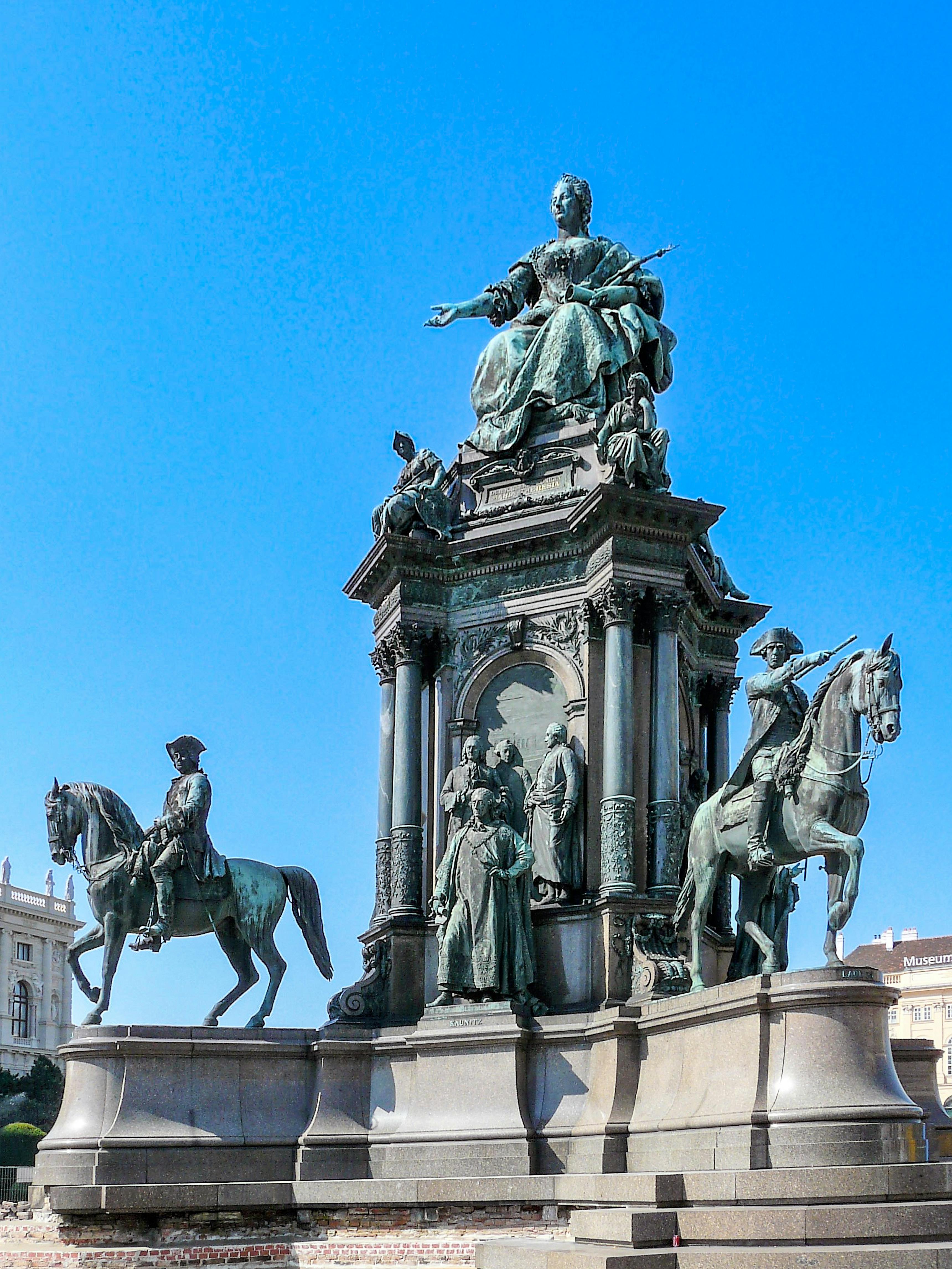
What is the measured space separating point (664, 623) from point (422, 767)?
4.12 meters

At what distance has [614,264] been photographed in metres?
25.9

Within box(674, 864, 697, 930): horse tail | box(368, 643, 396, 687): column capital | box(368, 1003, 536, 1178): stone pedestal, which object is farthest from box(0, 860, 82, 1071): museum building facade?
box(674, 864, 697, 930): horse tail

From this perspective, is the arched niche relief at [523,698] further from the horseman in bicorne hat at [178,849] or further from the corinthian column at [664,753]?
the horseman in bicorne hat at [178,849]

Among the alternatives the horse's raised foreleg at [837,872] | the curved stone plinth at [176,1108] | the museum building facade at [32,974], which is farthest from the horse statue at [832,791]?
the museum building facade at [32,974]

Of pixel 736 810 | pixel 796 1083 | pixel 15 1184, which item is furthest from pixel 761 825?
pixel 15 1184

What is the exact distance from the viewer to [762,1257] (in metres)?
12.4

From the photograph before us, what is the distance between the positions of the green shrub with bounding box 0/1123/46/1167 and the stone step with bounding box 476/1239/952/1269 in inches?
1883

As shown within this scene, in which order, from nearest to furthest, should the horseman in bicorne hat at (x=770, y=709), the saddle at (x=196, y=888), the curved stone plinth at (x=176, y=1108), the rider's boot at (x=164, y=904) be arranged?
the horseman in bicorne hat at (x=770, y=709)
the curved stone plinth at (x=176, y=1108)
the rider's boot at (x=164, y=904)
the saddle at (x=196, y=888)

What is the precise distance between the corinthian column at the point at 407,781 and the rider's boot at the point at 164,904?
306 centimetres

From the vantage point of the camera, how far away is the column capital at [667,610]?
877 inches

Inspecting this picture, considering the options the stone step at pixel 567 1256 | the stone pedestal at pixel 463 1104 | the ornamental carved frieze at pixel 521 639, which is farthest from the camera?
the ornamental carved frieze at pixel 521 639

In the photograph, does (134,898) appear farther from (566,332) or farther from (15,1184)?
(15,1184)

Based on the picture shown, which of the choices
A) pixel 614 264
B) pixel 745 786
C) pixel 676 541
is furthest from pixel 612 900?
pixel 614 264

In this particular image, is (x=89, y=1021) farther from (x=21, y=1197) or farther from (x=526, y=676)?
(x=21, y=1197)
